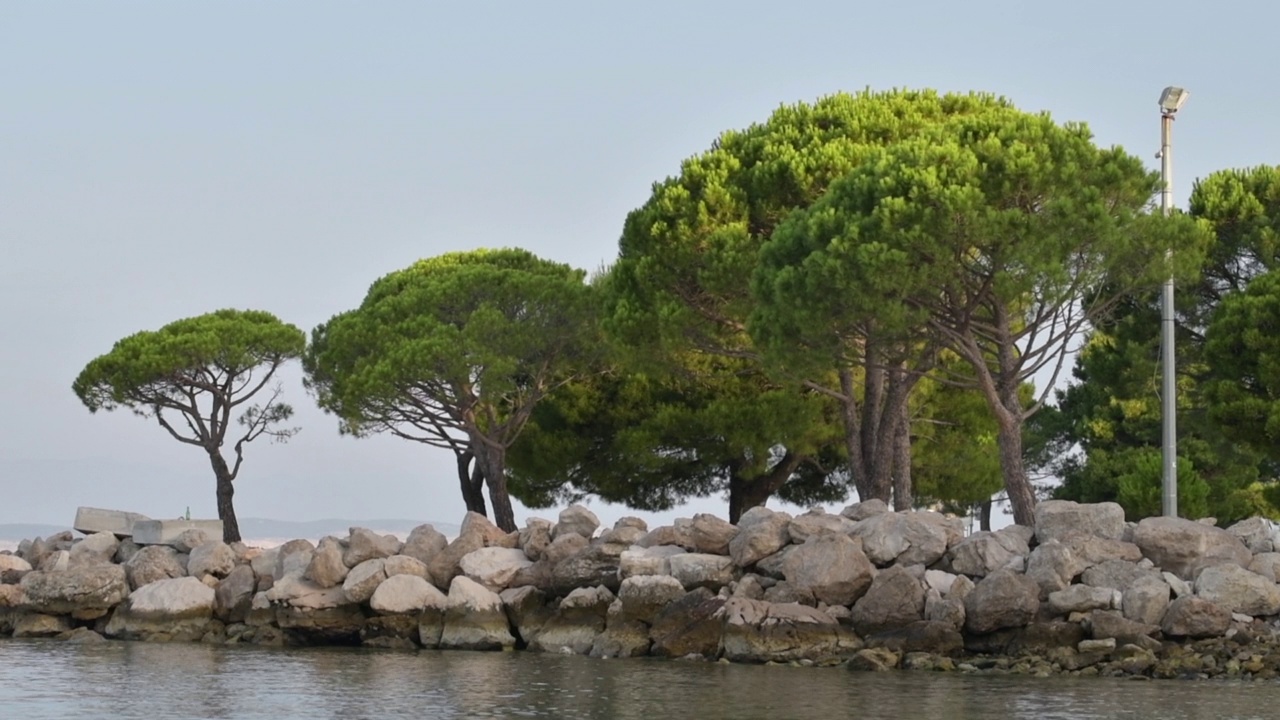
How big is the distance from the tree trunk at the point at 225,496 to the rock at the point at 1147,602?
77.6ft

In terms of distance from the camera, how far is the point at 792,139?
2833 cm

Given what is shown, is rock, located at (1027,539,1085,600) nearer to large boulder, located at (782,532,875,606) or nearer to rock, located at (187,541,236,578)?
large boulder, located at (782,532,875,606)

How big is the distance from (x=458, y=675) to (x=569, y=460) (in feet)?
58.1

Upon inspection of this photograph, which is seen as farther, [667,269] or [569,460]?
[569,460]

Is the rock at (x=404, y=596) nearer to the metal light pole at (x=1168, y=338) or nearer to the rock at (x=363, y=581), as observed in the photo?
the rock at (x=363, y=581)

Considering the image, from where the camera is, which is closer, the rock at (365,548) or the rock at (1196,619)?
the rock at (1196,619)

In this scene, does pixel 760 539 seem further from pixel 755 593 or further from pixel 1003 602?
pixel 1003 602

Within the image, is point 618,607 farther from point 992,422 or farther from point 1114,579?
point 992,422

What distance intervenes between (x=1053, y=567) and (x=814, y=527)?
125 inches

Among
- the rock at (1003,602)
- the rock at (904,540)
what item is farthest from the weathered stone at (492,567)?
the rock at (1003,602)

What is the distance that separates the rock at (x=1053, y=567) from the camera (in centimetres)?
1911

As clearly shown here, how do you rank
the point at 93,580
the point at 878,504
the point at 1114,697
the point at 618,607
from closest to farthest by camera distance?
the point at 1114,697 < the point at 618,607 < the point at 878,504 < the point at 93,580

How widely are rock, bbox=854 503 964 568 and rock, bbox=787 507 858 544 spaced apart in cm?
36

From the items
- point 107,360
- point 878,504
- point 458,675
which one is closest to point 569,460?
point 107,360
